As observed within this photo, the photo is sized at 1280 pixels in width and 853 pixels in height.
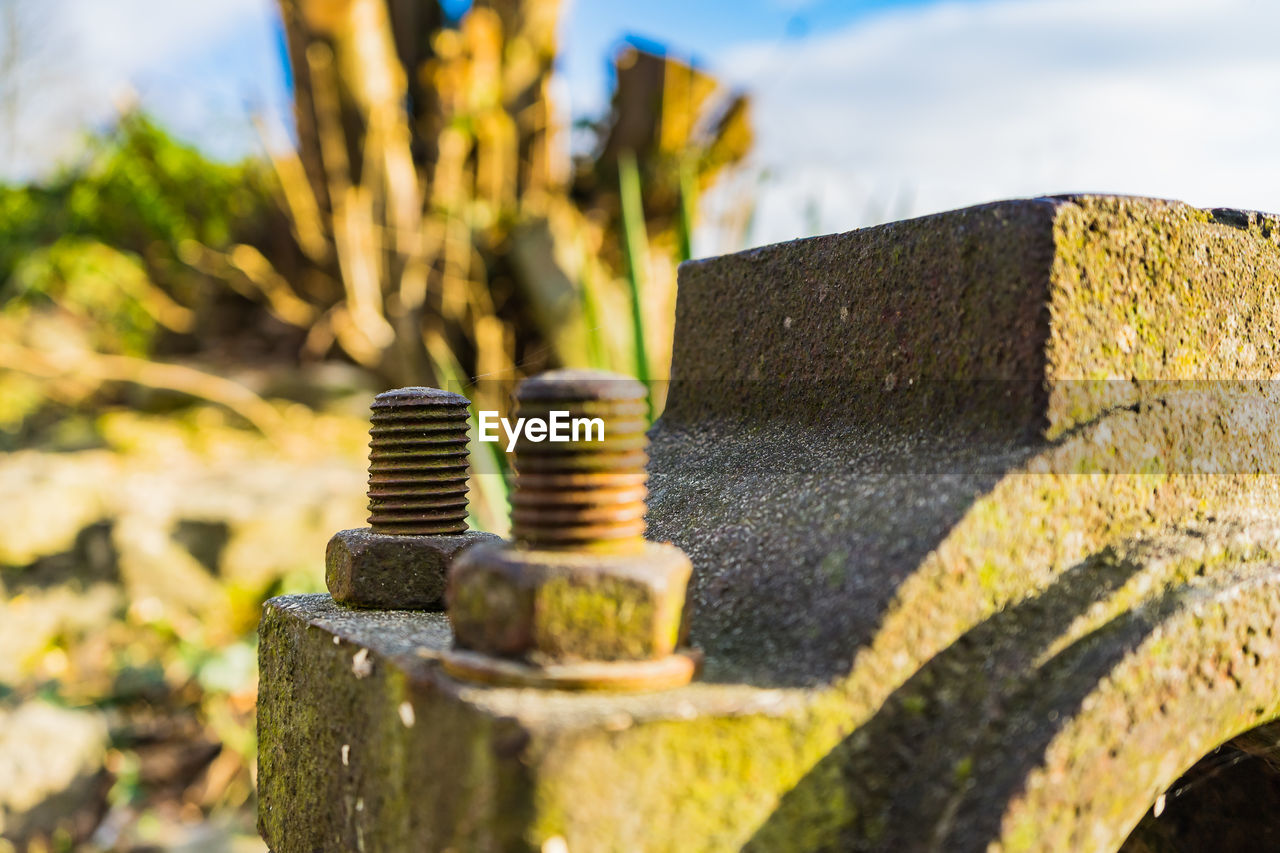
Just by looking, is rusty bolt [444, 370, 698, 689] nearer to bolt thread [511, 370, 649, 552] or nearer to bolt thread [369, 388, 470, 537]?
bolt thread [511, 370, 649, 552]

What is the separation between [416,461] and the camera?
1.35m

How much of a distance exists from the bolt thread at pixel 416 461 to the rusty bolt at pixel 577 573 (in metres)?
0.36

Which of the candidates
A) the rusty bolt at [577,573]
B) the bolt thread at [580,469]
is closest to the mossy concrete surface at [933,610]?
the rusty bolt at [577,573]

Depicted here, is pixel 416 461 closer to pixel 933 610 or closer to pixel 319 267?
pixel 933 610

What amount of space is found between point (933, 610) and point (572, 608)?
1.05ft

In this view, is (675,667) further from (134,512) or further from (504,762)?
(134,512)

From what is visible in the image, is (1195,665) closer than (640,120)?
Yes

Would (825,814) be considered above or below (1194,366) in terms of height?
below

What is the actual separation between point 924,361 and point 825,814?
0.51m

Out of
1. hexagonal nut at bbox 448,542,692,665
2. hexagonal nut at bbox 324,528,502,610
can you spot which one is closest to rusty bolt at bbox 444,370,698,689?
hexagonal nut at bbox 448,542,692,665

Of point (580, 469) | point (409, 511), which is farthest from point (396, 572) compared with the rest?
point (580, 469)

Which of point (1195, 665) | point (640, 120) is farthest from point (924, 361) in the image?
point (640, 120)

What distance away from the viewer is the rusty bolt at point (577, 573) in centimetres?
89

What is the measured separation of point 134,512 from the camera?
5473 mm
